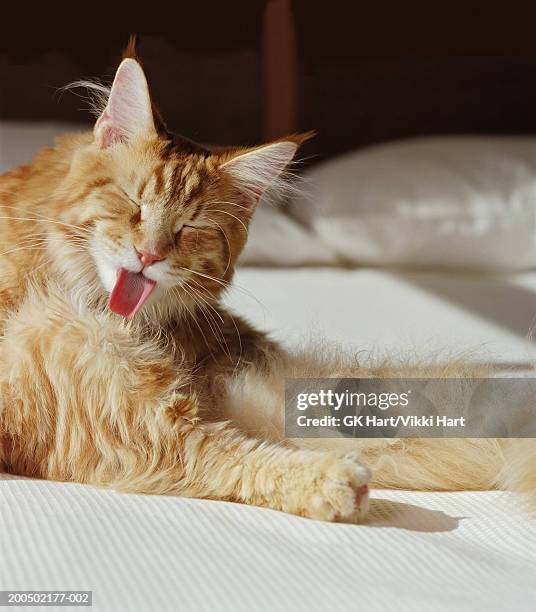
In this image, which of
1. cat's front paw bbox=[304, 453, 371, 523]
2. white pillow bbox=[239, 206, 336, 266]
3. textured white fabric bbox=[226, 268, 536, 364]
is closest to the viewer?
cat's front paw bbox=[304, 453, 371, 523]

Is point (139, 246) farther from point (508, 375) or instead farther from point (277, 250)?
point (277, 250)

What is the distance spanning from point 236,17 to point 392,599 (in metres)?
2.22

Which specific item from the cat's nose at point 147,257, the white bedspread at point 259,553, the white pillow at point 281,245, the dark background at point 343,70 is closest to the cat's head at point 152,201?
the cat's nose at point 147,257

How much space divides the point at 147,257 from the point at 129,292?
0.06 metres

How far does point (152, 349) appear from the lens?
38.1 inches

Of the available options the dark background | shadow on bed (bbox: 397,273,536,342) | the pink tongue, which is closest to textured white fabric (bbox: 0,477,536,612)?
the pink tongue

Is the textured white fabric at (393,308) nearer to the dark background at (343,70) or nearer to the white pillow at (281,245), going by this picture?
the white pillow at (281,245)

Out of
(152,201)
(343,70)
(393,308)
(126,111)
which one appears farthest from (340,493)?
(343,70)

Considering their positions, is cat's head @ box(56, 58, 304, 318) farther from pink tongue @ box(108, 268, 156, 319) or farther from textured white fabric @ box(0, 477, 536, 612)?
textured white fabric @ box(0, 477, 536, 612)

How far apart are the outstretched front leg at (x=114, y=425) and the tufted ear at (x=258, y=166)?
25 centimetres

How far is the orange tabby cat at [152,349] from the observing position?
0.88 metres

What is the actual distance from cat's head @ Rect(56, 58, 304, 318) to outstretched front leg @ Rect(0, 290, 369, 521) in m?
0.07

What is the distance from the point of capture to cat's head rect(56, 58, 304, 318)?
96cm

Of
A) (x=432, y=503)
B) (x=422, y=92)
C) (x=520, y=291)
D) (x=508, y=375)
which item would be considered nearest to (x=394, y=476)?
(x=432, y=503)
